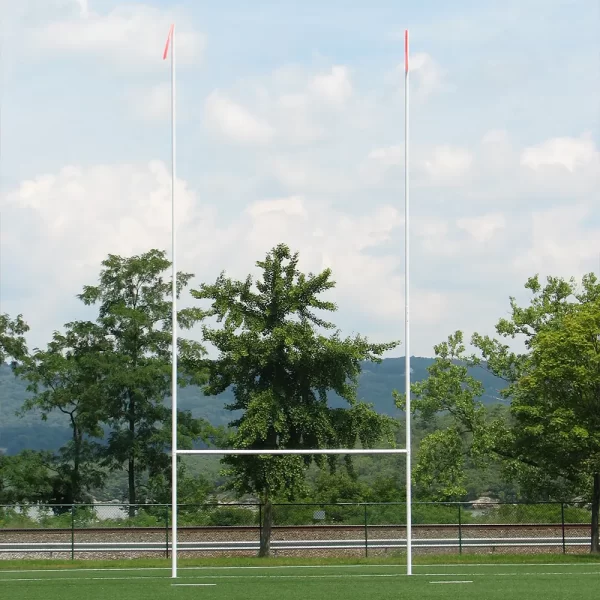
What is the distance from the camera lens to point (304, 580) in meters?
15.0

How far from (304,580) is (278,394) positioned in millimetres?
7524

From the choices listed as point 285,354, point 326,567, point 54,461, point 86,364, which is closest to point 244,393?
point 285,354

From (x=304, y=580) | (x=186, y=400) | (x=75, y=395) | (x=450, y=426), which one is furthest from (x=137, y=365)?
(x=304, y=580)

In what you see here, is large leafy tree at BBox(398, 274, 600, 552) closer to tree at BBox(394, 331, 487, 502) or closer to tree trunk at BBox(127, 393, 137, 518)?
tree at BBox(394, 331, 487, 502)

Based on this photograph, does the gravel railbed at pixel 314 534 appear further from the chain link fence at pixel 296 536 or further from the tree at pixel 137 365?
the tree at pixel 137 365

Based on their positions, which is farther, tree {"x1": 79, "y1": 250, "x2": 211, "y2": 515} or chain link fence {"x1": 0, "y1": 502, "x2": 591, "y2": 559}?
tree {"x1": 79, "y1": 250, "x2": 211, "y2": 515}

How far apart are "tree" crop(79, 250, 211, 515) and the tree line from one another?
0.19 feet

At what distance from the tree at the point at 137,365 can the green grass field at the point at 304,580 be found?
15651mm

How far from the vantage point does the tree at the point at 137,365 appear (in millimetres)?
35625

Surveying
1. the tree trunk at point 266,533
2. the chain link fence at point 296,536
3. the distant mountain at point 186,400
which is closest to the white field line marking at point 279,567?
the tree trunk at point 266,533

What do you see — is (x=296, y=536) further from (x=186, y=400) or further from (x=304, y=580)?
(x=186, y=400)

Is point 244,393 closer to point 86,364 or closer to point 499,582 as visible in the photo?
point 499,582

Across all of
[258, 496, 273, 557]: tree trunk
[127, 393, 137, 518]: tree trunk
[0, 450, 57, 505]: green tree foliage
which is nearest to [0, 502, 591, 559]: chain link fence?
[258, 496, 273, 557]: tree trunk

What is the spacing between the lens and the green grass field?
12.6 metres
